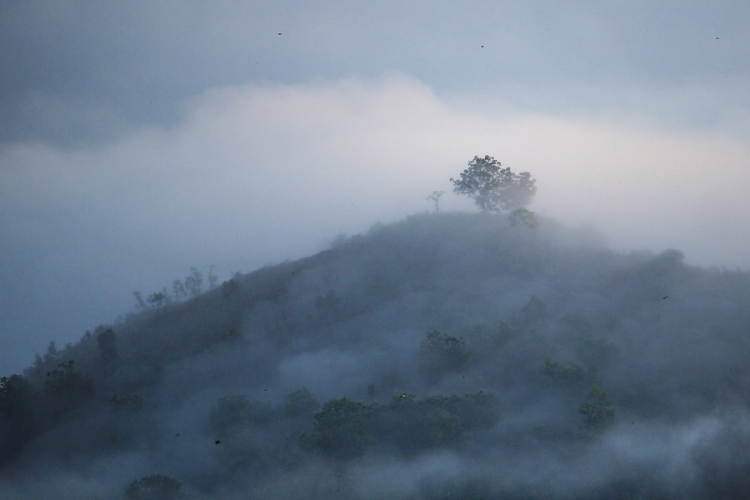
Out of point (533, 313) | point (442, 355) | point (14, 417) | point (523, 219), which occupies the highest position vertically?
point (523, 219)

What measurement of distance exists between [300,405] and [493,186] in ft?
259

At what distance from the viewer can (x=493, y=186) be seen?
15188 cm

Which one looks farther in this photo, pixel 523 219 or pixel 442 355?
pixel 523 219

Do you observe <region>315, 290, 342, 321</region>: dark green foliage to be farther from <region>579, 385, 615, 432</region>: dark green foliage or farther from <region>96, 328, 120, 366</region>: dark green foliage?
<region>579, 385, 615, 432</region>: dark green foliage

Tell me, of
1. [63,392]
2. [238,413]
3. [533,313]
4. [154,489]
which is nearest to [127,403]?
[63,392]

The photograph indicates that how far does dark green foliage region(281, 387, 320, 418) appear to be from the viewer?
315 feet

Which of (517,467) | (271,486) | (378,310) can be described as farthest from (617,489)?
(378,310)

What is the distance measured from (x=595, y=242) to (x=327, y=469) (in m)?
90.8

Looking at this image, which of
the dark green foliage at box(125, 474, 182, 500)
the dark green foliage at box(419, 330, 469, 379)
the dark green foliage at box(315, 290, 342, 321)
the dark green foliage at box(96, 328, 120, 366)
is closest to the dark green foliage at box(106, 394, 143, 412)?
the dark green foliage at box(96, 328, 120, 366)

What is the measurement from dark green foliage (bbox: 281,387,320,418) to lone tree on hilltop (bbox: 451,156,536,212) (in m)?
74.5

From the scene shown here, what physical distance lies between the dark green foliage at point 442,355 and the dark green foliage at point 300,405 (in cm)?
1952

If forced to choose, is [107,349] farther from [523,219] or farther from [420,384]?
[523,219]

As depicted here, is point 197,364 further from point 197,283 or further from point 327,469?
point 197,283

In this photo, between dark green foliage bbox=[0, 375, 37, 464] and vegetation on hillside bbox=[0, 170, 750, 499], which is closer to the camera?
vegetation on hillside bbox=[0, 170, 750, 499]
